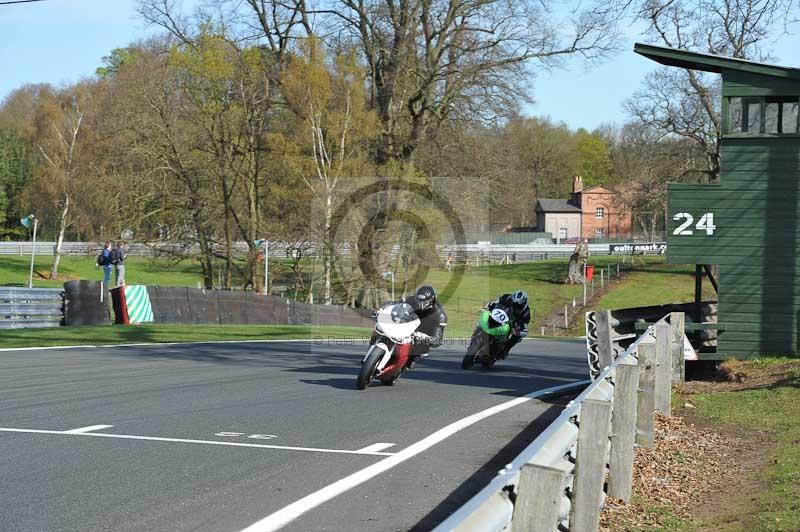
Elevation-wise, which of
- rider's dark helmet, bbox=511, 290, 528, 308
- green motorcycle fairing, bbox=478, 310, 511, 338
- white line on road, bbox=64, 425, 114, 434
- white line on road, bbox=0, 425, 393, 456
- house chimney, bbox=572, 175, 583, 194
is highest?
house chimney, bbox=572, 175, 583, 194

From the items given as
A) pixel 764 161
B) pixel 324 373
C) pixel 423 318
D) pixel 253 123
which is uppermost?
pixel 253 123

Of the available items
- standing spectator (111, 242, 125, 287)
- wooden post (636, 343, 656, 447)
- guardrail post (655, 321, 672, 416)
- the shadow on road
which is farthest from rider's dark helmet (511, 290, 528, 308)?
standing spectator (111, 242, 125, 287)

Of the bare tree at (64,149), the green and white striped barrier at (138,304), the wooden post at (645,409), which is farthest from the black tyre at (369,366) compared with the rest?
the bare tree at (64,149)

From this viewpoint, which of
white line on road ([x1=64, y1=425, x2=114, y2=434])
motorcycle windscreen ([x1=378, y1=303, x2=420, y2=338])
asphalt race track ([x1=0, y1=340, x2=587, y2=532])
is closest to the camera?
asphalt race track ([x1=0, y1=340, x2=587, y2=532])

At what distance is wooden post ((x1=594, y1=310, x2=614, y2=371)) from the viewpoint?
13945mm

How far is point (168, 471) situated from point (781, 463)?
5.44 meters

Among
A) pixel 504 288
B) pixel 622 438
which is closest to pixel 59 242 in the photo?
pixel 504 288

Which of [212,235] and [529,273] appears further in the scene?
[529,273]

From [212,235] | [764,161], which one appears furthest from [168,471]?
[212,235]

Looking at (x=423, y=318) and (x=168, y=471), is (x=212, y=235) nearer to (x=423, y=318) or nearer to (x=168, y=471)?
(x=423, y=318)

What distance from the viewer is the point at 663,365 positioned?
11.5m

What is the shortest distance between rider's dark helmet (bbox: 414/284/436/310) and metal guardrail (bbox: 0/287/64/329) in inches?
585

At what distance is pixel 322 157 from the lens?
4034cm

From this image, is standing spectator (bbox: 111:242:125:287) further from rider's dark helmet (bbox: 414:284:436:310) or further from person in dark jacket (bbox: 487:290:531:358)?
rider's dark helmet (bbox: 414:284:436:310)
